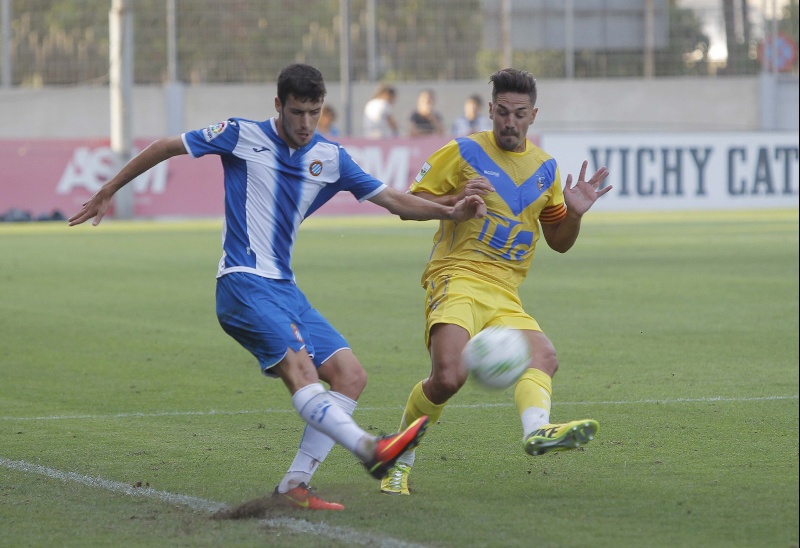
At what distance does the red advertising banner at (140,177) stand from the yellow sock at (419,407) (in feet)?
65.0

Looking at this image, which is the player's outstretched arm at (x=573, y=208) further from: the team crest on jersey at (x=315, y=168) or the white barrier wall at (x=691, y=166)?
the white barrier wall at (x=691, y=166)

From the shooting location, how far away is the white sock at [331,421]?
16.9 ft

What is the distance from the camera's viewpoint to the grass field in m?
5.23

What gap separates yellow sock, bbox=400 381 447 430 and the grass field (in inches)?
10.3

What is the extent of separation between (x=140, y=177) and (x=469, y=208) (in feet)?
68.1

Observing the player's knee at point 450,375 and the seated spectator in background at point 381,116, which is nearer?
the player's knee at point 450,375

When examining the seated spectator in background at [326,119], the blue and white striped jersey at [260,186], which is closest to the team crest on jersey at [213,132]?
the blue and white striped jersey at [260,186]

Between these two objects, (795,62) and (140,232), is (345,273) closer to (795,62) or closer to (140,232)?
(140,232)

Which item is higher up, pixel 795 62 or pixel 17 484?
pixel 795 62

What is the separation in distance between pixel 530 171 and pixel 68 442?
2.67 m

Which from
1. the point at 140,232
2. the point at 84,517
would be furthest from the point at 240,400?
the point at 140,232

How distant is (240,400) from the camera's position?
27.5 ft

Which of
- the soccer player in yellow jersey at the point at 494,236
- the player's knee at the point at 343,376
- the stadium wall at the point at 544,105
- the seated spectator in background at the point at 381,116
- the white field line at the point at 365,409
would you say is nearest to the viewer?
the player's knee at the point at 343,376

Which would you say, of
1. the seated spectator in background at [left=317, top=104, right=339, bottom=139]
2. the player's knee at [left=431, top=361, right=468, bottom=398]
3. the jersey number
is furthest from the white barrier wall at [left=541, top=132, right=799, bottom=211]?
the player's knee at [left=431, top=361, right=468, bottom=398]
